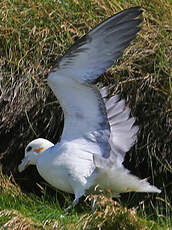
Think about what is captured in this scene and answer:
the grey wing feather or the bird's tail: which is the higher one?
the grey wing feather

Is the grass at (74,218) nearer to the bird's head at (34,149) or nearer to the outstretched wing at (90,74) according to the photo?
the bird's head at (34,149)

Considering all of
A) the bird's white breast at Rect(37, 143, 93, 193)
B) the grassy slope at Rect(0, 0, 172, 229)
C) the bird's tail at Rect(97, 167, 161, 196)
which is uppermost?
the grassy slope at Rect(0, 0, 172, 229)

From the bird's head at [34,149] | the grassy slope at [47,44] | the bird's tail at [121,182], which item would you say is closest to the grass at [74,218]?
the grassy slope at [47,44]

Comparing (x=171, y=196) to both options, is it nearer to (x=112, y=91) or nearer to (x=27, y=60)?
(x=112, y=91)

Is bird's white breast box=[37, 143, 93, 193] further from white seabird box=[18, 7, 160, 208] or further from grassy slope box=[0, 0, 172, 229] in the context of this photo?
grassy slope box=[0, 0, 172, 229]

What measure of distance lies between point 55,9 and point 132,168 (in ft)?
4.34

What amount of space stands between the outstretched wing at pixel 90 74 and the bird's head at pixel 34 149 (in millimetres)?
219

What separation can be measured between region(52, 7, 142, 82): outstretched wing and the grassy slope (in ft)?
1.52

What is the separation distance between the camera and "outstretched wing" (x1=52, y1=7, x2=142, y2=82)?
4164 millimetres

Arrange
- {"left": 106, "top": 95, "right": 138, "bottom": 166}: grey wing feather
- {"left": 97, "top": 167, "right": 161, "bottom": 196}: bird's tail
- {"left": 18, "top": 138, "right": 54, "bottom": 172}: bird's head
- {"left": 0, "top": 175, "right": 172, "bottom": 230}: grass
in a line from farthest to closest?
{"left": 18, "top": 138, "right": 54, "bottom": 172}: bird's head → {"left": 106, "top": 95, "right": 138, "bottom": 166}: grey wing feather → {"left": 97, "top": 167, "right": 161, "bottom": 196}: bird's tail → {"left": 0, "top": 175, "right": 172, "bottom": 230}: grass

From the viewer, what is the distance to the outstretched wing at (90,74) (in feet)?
13.7

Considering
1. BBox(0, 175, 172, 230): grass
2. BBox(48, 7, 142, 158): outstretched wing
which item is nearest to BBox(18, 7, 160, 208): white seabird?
BBox(48, 7, 142, 158): outstretched wing

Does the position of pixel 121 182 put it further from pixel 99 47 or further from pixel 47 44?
pixel 47 44

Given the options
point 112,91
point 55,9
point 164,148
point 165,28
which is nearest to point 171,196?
point 164,148
